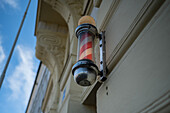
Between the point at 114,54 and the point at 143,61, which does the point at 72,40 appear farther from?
the point at 143,61

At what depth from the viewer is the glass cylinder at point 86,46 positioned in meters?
1.45

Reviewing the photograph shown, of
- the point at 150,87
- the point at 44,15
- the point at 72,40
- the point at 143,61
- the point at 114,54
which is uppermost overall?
the point at 44,15

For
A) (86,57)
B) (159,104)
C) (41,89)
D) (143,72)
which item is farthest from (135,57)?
(41,89)

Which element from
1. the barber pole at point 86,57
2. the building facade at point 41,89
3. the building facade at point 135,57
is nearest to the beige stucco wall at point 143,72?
the building facade at point 135,57

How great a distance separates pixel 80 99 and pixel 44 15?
276 cm

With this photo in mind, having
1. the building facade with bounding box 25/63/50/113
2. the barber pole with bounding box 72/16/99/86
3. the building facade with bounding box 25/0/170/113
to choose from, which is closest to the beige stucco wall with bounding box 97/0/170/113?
the building facade with bounding box 25/0/170/113

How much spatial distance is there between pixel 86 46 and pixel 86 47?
11 millimetres

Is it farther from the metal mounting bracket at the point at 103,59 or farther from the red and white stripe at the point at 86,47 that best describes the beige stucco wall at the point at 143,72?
the red and white stripe at the point at 86,47

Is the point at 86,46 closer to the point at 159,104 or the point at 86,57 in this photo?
the point at 86,57

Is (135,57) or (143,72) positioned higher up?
(135,57)

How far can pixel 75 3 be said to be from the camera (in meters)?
3.49

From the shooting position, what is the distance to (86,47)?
150 centimetres

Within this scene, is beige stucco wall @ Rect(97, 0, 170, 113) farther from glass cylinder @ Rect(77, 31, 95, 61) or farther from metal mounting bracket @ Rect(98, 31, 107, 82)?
glass cylinder @ Rect(77, 31, 95, 61)

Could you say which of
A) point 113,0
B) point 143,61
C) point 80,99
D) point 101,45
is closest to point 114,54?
point 101,45
